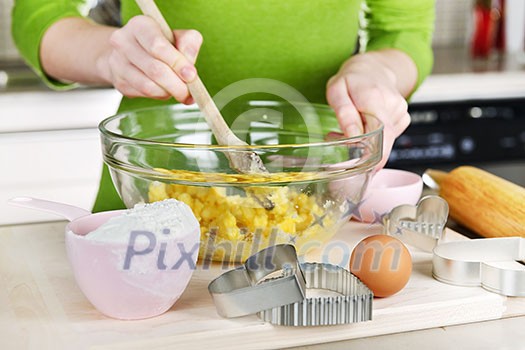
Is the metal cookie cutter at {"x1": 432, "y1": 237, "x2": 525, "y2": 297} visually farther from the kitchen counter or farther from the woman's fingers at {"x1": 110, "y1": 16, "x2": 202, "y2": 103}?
the woman's fingers at {"x1": 110, "y1": 16, "x2": 202, "y2": 103}

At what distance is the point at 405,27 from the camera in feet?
4.23

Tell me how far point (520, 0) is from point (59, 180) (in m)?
1.56

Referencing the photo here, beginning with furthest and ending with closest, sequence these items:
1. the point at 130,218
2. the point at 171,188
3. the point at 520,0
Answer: the point at 520,0
the point at 171,188
the point at 130,218

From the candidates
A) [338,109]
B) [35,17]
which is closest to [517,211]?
[338,109]

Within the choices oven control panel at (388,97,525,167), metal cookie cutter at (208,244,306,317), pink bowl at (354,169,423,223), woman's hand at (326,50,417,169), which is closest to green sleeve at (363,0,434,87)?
woman's hand at (326,50,417,169)

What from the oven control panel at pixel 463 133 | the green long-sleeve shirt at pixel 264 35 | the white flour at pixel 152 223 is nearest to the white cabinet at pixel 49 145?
the green long-sleeve shirt at pixel 264 35

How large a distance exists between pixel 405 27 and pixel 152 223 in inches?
28.8

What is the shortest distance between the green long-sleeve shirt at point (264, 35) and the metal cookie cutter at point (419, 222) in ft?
1.10

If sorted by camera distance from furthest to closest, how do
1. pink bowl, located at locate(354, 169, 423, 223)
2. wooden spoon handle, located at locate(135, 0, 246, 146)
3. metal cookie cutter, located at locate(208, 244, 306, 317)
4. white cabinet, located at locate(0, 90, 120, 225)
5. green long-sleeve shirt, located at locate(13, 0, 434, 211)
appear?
1. white cabinet, located at locate(0, 90, 120, 225)
2. green long-sleeve shirt, located at locate(13, 0, 434, 211)
3. pink bowl, located at locate(354, 169, 423, 223)
4. wooden spoon handle, located at locate(135, 0, 246, 146)
5. metal cookie cutter, located at locate(208, 244, 306, 317)

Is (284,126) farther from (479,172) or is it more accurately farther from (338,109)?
(479,172)

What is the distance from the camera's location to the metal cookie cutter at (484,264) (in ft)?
2.58

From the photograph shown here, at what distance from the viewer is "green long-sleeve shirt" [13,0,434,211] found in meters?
1.17

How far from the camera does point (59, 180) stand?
2002 millimetres

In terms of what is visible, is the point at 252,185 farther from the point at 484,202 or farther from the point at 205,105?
the point at 484,202
